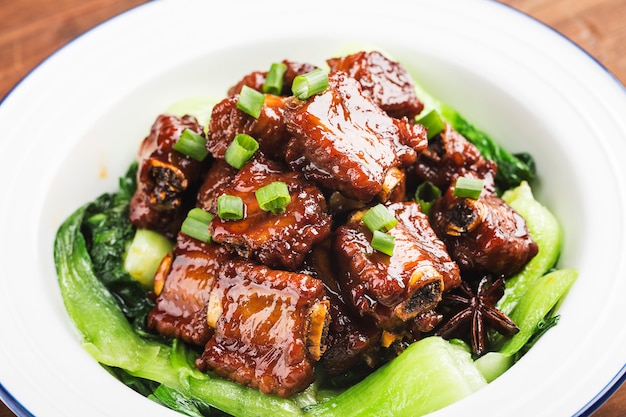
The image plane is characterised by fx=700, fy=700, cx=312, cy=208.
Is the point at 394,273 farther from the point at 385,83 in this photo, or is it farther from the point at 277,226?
the point at 385,83

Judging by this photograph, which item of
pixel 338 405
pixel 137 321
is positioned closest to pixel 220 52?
pixel 137 321

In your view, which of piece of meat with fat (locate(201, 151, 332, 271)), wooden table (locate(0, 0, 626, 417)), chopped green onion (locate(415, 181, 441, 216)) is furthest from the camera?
wooden table (locate(0, 0, 626, 417))

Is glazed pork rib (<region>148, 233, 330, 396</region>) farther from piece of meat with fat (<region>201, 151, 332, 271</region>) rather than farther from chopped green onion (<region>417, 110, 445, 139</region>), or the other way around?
chopped green onion (<region>417, 110, 445, 139</region>)

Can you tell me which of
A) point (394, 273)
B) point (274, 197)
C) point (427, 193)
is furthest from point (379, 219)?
point (427, 193)

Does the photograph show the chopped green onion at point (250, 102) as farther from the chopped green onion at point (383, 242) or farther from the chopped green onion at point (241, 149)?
the chopped green onion at point (383, 242)

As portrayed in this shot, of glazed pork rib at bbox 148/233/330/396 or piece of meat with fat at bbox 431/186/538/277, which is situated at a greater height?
piece of meat with fat at bbox 431/186/538/277

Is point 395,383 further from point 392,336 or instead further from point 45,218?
point 45,218

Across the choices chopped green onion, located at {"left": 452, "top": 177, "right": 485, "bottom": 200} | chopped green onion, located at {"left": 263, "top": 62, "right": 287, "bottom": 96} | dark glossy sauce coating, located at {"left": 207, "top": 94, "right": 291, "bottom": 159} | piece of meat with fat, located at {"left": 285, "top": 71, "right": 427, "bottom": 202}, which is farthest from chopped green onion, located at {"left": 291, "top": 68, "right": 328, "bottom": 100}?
chopped green onion, located at {"left": 452, "top": 177, "right": 485, "bottom": 200}
